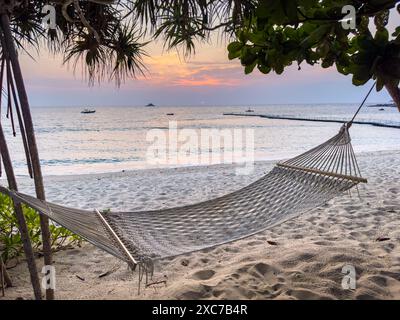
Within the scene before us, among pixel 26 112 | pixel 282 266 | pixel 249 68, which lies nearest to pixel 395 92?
pixel 249 68

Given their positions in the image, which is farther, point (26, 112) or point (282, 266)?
point (282, 266)

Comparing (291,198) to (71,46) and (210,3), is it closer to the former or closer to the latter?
(210,3)

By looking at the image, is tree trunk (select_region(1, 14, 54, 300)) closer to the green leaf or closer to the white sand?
the white sand

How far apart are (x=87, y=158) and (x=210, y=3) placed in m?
8.14

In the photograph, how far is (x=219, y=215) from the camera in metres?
1.81

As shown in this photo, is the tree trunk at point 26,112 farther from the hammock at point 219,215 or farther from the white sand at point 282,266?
the white sand at point 282,266

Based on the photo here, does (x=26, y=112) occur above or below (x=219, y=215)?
above

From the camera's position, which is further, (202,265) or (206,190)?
(206,190)

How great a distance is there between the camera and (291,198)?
1831mm

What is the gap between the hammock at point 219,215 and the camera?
1341 millimetres

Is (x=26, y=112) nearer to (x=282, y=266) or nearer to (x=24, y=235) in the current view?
(x=24, y=235)

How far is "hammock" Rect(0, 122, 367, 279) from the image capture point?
134cm

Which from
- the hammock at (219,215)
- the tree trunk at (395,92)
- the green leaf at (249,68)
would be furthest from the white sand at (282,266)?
the green leaf at (249,68)
